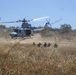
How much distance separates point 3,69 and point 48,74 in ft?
2.35

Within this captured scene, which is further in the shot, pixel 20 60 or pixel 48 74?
pixel 20 60

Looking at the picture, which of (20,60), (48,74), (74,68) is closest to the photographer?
(48,74)

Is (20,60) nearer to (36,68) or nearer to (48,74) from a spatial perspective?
(36,68)

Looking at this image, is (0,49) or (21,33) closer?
(0,49)

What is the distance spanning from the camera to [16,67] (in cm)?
472

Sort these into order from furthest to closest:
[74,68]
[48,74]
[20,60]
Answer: [20,60] < [74,68] < [48,74]

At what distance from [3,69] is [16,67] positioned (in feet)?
0.68

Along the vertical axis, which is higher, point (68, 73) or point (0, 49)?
point (0, 49)

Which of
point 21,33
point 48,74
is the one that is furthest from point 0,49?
point 21,33

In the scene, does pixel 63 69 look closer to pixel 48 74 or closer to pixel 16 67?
pixel 48 74

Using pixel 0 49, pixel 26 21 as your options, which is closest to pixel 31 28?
pixel 26 21

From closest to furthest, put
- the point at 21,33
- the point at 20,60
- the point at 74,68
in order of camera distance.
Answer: the point at 74,68
the point at 20,60
the point at 21,33

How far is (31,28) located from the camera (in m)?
43.2

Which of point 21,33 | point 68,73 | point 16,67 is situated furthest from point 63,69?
point 21,33
